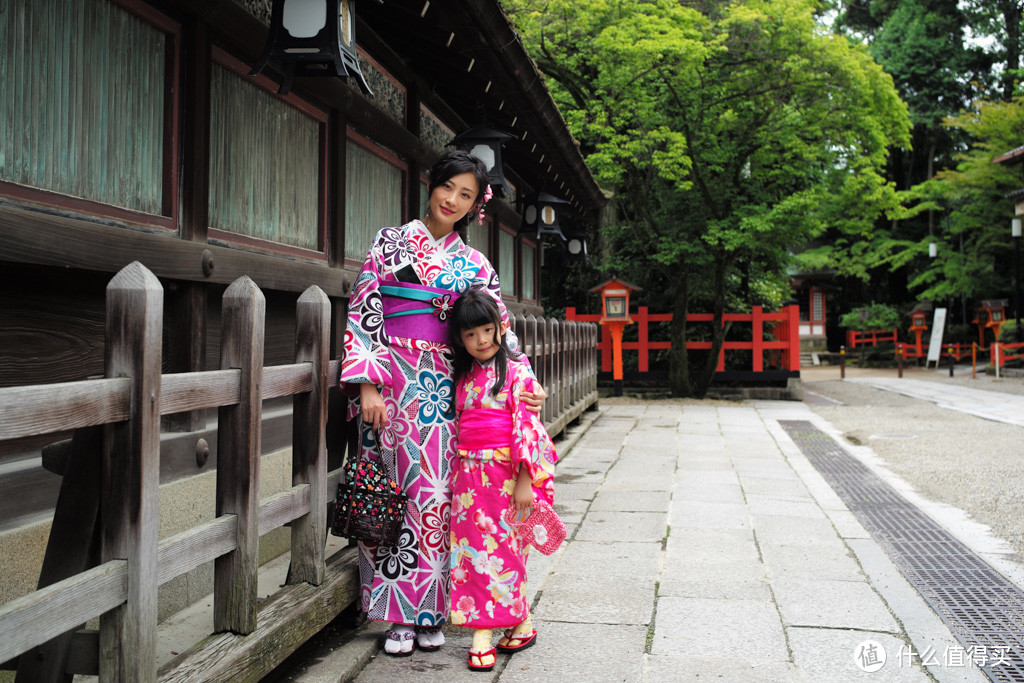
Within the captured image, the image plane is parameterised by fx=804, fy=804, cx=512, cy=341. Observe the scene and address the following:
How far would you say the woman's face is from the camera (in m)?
3.35

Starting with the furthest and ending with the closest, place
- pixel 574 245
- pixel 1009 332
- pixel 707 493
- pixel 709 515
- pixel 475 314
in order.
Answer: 1. pixel 1009 332
2. pixel 574 245
3. pixel 707 493
4. pixel 709 515
5. pixel 475 314

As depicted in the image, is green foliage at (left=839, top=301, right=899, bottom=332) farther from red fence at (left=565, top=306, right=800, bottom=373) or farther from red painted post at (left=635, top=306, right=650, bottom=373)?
red painted post at (left=635, top=306, right=650, bottom=373)

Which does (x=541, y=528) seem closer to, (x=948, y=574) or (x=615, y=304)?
(x=948, y=574)

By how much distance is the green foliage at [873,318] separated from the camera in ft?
106

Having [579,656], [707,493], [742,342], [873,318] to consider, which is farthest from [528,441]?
[873,318]

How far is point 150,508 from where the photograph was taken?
6.57 feet

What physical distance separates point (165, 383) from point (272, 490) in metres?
2.47

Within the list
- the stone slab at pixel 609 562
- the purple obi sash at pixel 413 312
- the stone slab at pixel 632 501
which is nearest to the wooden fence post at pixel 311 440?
the purple obi sash at pixel 413 312

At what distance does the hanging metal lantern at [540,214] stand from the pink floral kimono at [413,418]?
738cm

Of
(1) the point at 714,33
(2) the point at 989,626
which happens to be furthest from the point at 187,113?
(1) the point at 714,33

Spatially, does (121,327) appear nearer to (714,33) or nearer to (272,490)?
(272,490)

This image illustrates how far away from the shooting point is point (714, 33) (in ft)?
47.9

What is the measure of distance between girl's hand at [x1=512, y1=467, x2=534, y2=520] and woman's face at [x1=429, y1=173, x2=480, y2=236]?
42.3 inches

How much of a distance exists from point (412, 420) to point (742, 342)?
14.1 metres
